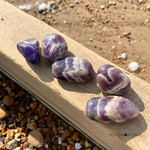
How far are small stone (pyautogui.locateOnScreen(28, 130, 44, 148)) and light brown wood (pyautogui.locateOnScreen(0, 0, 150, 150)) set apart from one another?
0.29 metres

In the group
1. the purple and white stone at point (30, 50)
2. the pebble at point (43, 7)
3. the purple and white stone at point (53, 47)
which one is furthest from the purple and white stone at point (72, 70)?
the pebble at point (43, 7)

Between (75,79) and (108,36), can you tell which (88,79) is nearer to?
(75,79)

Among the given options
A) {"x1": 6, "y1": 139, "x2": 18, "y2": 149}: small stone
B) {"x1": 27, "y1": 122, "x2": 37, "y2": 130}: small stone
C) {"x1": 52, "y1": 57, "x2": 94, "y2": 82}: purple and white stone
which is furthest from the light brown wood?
{"x1": 6, "y1": 139, "x2": 18, "y2": 149}: small stone

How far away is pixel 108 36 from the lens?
87.6 inches

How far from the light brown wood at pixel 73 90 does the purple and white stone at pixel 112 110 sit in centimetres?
11

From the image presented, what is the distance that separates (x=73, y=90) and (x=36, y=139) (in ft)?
2.02

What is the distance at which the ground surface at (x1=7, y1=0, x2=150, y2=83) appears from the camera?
2113 mm

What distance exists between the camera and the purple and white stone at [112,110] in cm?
113

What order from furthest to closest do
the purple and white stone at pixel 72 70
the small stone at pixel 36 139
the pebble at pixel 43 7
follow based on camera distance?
the pebble at pixel 43 7, the small stone at pixel 36 139, the purple and white stone at pixel 72 70

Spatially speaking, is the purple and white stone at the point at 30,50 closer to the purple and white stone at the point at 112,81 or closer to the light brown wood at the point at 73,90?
the light brown wood at the point at 73,90

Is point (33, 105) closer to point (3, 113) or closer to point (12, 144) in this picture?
point (3, 113)

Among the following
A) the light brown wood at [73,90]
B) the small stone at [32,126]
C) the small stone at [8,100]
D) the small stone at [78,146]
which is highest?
the light brown wood at [73,90]

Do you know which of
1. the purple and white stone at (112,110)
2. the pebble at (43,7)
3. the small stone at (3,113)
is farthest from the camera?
the pebble at (43,7)

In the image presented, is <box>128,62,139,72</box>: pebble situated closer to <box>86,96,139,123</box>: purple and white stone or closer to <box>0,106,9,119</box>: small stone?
<box>86,96,139,123</box>: purple and white stone
